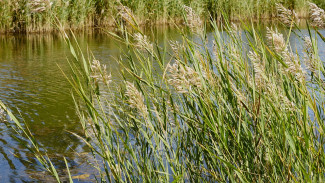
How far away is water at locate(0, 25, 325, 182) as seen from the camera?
3.67m

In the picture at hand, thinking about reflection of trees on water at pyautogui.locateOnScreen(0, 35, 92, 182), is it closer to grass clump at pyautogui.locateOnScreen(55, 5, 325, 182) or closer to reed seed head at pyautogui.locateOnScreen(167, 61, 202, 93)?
grass clump at pyautogui.locateOnScreen(55, 5, 325, 182)

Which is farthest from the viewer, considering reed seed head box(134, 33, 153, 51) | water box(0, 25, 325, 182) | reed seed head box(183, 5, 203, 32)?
water box(0, 25, 325, 182)

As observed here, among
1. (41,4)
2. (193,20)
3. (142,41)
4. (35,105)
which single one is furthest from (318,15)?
(35,105)

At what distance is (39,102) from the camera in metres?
5.84

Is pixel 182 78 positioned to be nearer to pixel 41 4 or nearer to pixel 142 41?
pixel 142 41

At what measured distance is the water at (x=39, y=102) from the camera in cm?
367

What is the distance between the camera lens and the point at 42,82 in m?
7.13

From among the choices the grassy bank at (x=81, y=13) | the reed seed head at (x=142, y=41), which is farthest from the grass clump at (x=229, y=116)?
the grassy bank at (x=81, y=13)

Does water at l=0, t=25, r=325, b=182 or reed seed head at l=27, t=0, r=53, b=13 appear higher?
Answer: reed seed head at l=27, t=0, r=53, b=13

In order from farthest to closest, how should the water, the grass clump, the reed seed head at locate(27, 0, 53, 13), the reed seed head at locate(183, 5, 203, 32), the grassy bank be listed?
the grassy bank
the water
the reed seed head at locate(183, 5, 203, 32)
the grass clump
the reed seed head at locate(27, 0, 53, 13)

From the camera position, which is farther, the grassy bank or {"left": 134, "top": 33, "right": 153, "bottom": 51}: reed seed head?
the grassy bank

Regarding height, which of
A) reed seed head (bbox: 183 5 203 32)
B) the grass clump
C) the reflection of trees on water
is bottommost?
the reflection of trees on water

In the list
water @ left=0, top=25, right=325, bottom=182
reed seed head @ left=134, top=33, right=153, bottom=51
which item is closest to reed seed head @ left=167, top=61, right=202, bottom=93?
reed seed head @ left=134, top=33, right=153, bottom=51

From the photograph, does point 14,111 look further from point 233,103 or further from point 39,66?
point 233,103
